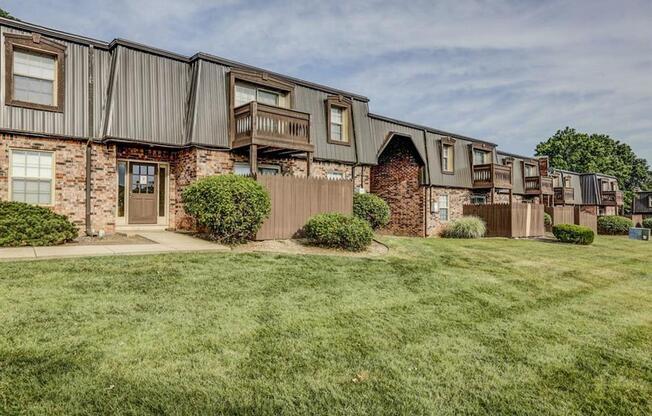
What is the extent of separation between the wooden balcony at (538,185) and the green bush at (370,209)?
16.8 m

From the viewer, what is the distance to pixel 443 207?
21.7 metres

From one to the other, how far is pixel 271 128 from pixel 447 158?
41.9 feet

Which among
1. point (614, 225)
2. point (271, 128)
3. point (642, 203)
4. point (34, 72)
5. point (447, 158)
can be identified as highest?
point (34, 72)

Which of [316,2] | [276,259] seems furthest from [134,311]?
[316,2]

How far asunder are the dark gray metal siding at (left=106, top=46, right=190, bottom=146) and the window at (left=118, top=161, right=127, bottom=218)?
1643 millimetres

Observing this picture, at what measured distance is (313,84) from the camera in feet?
53.1

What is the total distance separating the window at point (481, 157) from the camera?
2432 cm

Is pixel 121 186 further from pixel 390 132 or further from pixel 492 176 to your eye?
pixel 492 176

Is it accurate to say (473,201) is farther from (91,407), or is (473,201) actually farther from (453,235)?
(91,407)

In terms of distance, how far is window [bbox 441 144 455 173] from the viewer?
72.1 feet

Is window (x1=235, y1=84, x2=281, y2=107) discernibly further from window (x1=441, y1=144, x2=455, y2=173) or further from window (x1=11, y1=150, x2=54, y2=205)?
window (x1=441, y1=144, x2=455, y2=173)

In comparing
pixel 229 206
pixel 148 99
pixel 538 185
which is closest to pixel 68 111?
pixel 148 99

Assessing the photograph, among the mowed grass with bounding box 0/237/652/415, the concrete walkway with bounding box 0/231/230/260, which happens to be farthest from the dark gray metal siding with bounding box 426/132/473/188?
the concrete walkway with bounding box 0/231/230/260

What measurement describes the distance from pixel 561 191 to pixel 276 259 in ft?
106
